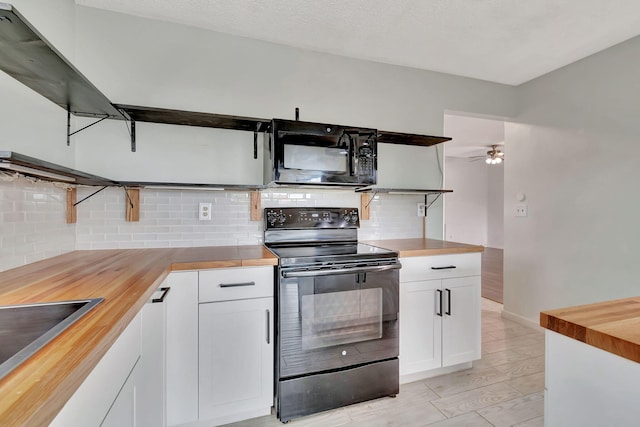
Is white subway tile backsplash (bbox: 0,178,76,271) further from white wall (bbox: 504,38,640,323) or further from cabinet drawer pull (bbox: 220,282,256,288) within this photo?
white wall (bbox: 504,38,640,323)

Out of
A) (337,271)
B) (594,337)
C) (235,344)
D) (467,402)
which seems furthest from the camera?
(467,402)

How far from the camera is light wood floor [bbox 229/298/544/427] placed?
167 cm

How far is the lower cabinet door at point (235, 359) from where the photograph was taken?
5.08 feet

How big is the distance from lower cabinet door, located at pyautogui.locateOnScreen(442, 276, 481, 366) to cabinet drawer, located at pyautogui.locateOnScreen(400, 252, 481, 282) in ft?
0.16

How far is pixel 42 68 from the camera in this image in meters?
1.25

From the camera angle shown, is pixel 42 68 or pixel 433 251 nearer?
pixel 42 68

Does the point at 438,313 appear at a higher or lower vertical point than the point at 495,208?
lower

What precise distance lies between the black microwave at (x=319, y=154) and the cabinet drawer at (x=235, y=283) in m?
0.56

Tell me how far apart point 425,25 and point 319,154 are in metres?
1.14

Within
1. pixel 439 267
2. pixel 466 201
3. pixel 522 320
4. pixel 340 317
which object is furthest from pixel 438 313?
pixel 466 201

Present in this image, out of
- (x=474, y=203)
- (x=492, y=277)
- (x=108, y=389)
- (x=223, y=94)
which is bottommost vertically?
(x=492, y=277)

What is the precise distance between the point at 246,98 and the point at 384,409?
7.21 feet

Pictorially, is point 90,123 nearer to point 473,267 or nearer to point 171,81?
point 171,81

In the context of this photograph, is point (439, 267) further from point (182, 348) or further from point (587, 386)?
point (182, 348)
